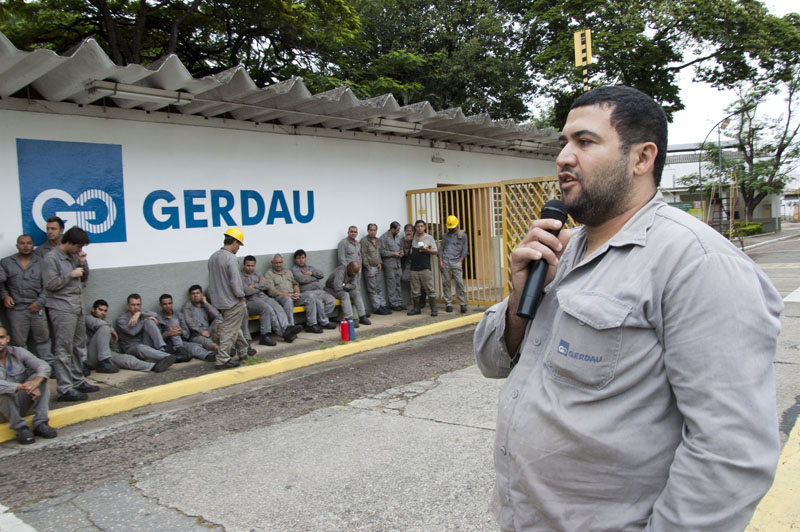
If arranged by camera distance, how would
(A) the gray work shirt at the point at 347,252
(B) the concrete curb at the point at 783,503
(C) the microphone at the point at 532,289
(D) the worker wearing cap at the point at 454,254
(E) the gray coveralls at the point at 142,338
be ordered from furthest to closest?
1. (D) the worker wearing cap at the point at 454,254
2. (A) the gray work shirt at the point at 347,252
3. (E) the gray coveralls at the point at 142,338
4. (B) the concrete curb at the point at 783,503
5. (C) the microphone at the point at 532,289

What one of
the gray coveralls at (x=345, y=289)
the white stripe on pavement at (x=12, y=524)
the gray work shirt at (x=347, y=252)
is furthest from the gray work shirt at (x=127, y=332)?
the white stripe on pavement at (x=12, y=524)

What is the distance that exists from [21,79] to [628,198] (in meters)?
7.27

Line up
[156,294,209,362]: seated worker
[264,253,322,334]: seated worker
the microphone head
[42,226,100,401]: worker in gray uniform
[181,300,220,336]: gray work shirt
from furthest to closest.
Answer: [264,253,322,334]: seated worker
[181,300,220,336]: gray work shirt
[156,294,209,362]: seated worker
[42,226,100,401]: worker in gray uniform
the microphone head

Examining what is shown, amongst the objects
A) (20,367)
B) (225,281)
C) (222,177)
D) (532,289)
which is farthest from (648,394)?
(222,177)

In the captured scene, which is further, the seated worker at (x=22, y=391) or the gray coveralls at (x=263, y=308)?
the gray coveralls at (x=263, y=308)

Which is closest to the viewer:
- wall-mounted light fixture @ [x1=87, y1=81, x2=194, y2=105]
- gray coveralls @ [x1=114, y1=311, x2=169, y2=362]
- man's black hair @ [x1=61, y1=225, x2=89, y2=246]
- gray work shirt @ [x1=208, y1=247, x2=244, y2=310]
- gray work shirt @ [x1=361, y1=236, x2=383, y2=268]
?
man's black hair @ [x1=61, y1=225, x2=89, y2=246]

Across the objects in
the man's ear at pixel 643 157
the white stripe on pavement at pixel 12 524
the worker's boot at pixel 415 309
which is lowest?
the white stripe on pavement at pixel 12 524

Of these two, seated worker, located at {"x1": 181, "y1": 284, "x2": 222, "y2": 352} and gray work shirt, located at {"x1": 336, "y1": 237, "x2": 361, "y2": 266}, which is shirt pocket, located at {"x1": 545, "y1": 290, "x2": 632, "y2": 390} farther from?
gray work shirt, located at {"x1": 336, "y1": 237, "x2": 361, "y2": 266}

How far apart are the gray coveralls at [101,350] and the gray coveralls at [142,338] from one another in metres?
0.18

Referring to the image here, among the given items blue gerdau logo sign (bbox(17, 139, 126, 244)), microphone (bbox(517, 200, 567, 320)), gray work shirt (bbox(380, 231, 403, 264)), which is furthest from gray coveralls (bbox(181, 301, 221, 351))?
microphone (bbox(517, 200, 567, 320))

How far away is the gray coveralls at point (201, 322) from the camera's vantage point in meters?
8.20

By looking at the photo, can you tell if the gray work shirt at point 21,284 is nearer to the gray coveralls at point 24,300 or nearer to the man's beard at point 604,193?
the gray coveralls at point 24,300

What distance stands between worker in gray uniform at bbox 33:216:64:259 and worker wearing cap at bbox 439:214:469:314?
6.46m

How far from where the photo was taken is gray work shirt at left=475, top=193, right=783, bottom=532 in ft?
3.83
